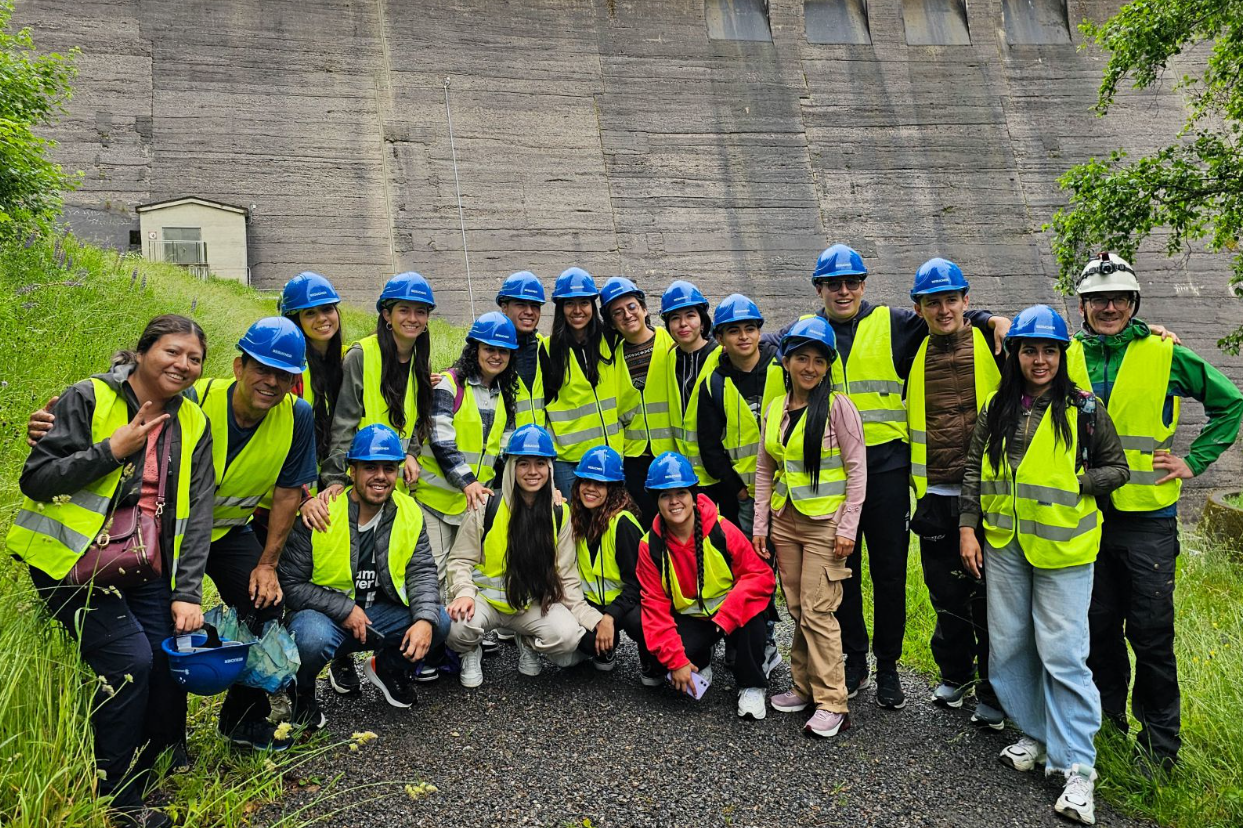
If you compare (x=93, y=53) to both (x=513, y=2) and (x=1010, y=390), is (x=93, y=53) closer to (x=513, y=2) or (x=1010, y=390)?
(x=513, y=2)

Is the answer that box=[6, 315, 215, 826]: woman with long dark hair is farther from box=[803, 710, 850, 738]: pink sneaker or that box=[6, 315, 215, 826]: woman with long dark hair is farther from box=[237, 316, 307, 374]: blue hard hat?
box=[803, 710, 850, 738]: pink sneaker

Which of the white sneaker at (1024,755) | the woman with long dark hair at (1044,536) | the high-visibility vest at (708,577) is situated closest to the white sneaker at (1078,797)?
the woman with long dark hair at (1044,536)

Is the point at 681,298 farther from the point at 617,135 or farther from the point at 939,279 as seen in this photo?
the point at 617,135

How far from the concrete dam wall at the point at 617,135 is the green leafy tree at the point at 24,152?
8.56 meters

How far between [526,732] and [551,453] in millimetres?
1152

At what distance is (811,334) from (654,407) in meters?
1.19

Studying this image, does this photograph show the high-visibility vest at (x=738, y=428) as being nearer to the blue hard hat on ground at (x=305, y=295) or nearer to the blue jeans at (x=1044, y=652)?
the blue jeans at (x=1044, y=652)

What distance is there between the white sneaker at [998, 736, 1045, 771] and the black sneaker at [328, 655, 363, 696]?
2564mm

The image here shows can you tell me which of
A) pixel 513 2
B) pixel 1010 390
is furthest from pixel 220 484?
pixel 513 2

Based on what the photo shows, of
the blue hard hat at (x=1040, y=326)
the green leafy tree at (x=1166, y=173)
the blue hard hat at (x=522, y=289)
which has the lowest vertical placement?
the blue hard hat at (x=1040, y=326)

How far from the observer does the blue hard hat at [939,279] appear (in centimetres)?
342

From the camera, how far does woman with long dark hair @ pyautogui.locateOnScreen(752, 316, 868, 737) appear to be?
3.50 m

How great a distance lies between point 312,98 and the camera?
18.4 metres

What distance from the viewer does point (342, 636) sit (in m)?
3.28
